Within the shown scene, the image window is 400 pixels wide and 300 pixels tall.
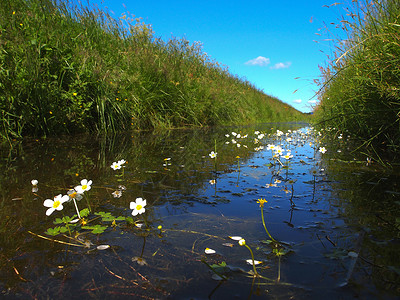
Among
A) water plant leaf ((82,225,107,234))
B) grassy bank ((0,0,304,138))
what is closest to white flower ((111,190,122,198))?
water plant leaf ((82,225,107,234))

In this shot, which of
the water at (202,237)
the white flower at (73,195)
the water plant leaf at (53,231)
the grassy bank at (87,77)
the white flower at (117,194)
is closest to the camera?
the water at (202,237)

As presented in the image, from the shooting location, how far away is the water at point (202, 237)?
83cm

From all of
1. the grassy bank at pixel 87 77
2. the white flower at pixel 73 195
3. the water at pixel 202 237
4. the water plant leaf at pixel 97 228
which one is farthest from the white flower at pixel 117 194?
the grassy bank at pixel 87 77

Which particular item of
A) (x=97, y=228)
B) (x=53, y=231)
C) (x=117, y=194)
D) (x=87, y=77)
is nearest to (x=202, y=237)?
(x=97, y=228)

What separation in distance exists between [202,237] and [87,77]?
447cm

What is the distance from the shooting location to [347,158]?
3.09 m

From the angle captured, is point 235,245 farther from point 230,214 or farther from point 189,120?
point 189,120

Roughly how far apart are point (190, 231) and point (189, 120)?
284 inches

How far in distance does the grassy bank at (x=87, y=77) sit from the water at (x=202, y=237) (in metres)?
2.16

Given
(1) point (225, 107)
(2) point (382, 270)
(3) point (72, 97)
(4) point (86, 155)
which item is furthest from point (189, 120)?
(2) point (382, 270)

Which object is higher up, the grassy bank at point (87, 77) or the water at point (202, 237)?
the grassy bank at point (87, 77)

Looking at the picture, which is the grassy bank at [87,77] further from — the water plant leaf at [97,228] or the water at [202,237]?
the water plant leaf at [97,228]

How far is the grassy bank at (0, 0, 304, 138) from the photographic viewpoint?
386 centimetres

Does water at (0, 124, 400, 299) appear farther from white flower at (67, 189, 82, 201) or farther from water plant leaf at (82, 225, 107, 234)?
white flower at (67, 189, 82, 201)
